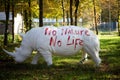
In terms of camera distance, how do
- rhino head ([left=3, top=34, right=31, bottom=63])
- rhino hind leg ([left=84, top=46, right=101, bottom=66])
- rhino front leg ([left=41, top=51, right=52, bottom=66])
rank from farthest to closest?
1. rhino hind leg ([left=84, top=46, right=101, bottom=66])
2. rhino head ([left=3, top=34, right=31, bottom=63])
3. rhino front leg ([left=41, top=51, right=52, bottom=66])

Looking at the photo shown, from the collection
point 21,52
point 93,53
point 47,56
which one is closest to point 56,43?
point 47,56

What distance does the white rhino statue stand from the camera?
1391 centimetres

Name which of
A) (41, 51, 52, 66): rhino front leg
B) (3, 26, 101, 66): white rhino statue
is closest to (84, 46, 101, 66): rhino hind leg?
(3, 26, 101, 66): white rhino statue

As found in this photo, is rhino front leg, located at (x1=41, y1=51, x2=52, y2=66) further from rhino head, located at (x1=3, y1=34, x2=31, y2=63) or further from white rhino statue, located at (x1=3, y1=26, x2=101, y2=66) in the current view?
rhino head, located at (x1=3, y1=34, x2=31, y2=63)

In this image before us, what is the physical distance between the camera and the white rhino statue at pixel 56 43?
13.9 metres

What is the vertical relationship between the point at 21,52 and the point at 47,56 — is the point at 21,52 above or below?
above

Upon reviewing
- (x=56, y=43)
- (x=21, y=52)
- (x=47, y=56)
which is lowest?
(x=47, y=56)

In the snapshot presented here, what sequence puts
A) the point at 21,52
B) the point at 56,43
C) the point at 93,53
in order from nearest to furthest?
the point at 56,43 → the point at 21,52 → the point at 93,53

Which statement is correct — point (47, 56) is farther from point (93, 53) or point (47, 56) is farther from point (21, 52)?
point (93, 53)

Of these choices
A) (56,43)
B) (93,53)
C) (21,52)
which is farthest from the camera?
(93,53)

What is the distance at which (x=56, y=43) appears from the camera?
45.7ft

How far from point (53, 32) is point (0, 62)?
10.6 feet

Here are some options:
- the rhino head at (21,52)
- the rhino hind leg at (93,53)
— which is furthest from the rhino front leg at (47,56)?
the rhino hind leg at (93,53)

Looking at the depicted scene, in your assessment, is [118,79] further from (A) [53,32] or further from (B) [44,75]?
(A) [53,32]
